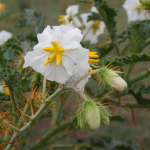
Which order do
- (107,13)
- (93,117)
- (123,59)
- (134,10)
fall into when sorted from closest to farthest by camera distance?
(93,117) < (123,59) < (107,13) < (134,10)

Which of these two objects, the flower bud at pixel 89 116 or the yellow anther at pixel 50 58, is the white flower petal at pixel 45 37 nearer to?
the yellow anther at pixel 50 58

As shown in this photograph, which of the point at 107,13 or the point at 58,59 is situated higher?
the point at 107,13

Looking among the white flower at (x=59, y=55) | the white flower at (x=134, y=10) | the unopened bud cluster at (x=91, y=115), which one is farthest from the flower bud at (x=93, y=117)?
the white flower at (x=134, y=10)

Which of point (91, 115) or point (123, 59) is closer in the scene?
point (91, 115)

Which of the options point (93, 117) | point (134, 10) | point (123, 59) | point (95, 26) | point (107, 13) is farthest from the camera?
point (95, 26)

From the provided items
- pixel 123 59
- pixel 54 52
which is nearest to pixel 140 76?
pixel 123 59

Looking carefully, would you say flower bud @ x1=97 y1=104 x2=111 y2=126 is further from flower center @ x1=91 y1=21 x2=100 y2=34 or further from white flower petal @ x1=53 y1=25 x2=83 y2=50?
flower center @ x1=91 y1=21 x2=100 y2=34

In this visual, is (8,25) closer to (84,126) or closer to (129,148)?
(129,148)

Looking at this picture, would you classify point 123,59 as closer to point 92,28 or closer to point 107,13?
point 107,13
